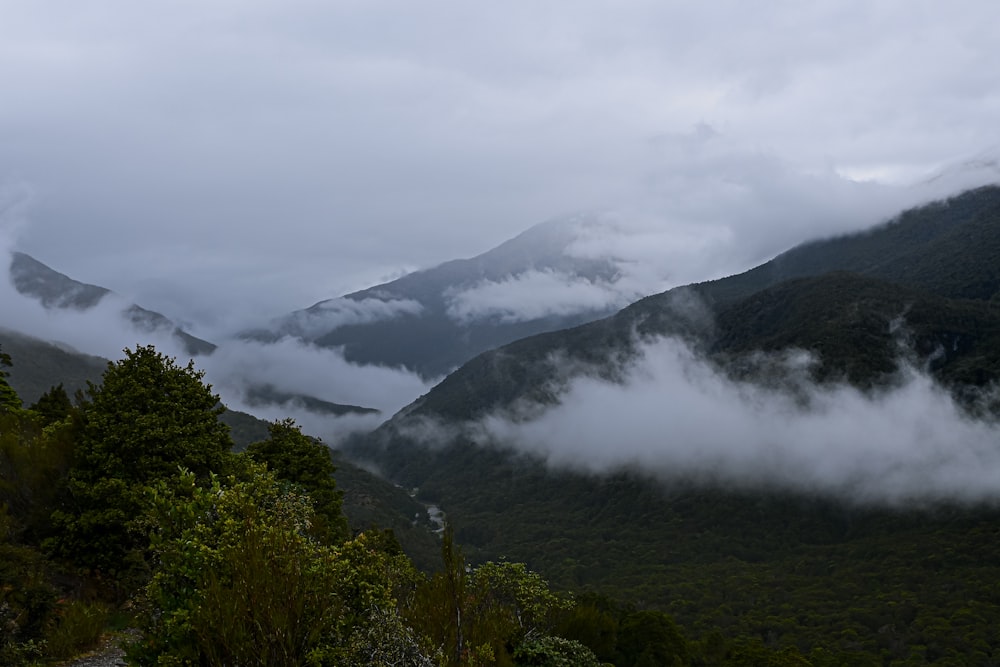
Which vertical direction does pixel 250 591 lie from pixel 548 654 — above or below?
above

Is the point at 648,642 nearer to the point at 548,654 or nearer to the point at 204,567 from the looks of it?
the point at 548,654

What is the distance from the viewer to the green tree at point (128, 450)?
78.0ft

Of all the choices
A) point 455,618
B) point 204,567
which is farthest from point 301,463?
point 455,618

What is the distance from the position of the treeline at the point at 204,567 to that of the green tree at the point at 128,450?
0.06m

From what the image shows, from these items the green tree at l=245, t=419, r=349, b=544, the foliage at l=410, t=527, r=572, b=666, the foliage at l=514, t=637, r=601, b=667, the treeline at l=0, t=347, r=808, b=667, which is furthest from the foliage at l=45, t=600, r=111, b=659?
the green tree at l=245, t=419, r=349, b=544

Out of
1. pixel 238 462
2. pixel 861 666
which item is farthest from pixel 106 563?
pixel 861 666

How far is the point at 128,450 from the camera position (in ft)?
83.3

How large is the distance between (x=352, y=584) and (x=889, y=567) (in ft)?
599

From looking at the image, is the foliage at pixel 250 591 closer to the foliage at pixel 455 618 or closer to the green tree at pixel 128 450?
the foliage at pixel 455 618

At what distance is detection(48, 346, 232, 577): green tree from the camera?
23766mm

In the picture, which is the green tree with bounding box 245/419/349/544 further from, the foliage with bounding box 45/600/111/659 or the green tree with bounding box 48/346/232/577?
the foliage with bounding box 45/600/111/659

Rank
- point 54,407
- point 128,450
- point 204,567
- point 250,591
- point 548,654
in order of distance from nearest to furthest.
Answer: point 250,591 < point 204,567 < point 548,654 < point 128,450 < point 54,407

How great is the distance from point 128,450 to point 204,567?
17.0 metres

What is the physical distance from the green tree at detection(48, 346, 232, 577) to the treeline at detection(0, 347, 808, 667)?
61 millimetres
